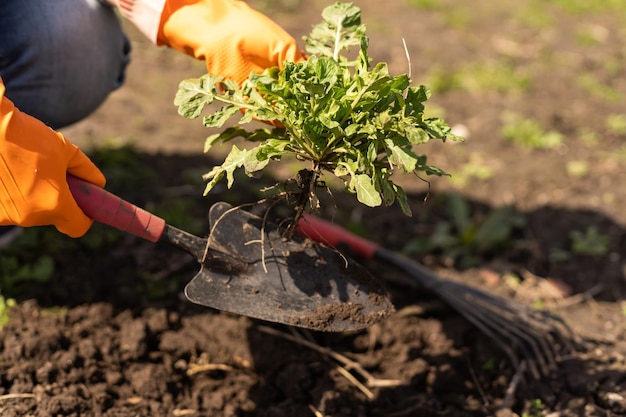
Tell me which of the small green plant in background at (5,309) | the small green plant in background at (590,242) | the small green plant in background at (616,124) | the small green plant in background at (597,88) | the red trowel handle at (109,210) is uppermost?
the small green plant in background at (597,88)

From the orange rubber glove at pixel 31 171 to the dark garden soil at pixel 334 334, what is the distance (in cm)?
58

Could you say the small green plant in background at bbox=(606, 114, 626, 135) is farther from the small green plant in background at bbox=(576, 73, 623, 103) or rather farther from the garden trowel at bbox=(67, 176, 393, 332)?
the garden trowel at bbox=(67, 176, 393, 332)

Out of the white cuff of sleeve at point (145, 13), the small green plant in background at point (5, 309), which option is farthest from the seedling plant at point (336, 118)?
the small green plant in background at point (5, 309)

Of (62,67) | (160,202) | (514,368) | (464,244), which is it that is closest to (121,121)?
(160,202)

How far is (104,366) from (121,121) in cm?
192

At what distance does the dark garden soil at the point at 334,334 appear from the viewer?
2.25m

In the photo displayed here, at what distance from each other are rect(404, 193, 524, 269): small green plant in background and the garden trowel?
1062 millimetres

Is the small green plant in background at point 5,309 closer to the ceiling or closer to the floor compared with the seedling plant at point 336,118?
closer to the floor

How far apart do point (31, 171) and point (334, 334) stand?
1.30 m

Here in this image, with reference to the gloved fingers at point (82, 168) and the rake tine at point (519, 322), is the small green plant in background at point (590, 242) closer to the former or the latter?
the rake tine at point (519, 322)

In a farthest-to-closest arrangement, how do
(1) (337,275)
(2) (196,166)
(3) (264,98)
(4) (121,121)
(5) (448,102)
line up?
(5) (448,102) < (4) (121,121) < (2) (196,166) < (1) (337,275) < (3) (264,98)

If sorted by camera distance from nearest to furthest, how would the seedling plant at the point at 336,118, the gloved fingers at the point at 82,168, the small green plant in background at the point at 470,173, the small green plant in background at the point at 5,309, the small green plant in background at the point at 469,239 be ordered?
1. the seedling plant at the point at 336,118
2. the gloved fingers at the point at 82,168
3. the small green plant in background at the point at 5,309
4. the small green plant in background at the point at 469,239
5. the small green plant in background at the point at 470,173

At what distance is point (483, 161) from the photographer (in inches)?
153

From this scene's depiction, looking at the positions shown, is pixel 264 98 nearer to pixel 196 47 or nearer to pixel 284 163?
pixel 196 47
